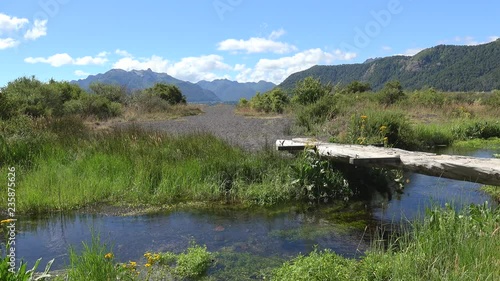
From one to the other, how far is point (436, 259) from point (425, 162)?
8.86 feet

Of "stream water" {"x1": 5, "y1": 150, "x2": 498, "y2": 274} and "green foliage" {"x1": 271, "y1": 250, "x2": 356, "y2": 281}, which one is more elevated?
"green foliage" {"x1": 271, "y1": 250, "x2": 356, "y2": 281}

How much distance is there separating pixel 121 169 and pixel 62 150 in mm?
1789

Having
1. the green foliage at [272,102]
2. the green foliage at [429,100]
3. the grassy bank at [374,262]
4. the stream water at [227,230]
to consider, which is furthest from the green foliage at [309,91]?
the grassy bank at [374,262]

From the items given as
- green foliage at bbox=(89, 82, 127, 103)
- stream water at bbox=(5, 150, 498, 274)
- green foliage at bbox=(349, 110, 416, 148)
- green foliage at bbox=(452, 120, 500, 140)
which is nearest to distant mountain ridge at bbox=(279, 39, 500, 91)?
green foliage at bbox=(89, 82, 127, 103)

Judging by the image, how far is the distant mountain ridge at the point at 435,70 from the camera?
421 ft

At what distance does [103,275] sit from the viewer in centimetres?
324

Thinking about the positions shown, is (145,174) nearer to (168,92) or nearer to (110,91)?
(110,91)

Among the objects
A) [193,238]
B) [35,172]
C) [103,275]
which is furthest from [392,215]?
[35,172]

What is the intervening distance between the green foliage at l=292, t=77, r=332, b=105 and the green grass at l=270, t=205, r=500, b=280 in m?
15.5

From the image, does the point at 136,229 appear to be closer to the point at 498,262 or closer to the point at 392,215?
the point at 392,215

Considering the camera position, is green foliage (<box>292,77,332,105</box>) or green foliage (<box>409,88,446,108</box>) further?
green foliage (<box>409,88,446,108</box>)

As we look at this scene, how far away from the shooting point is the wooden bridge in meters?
4.81

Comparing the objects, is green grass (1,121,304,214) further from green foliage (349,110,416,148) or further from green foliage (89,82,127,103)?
green foliage (89,82,127,103)

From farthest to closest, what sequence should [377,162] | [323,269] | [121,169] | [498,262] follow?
[121,169], [377,162], [323,269], [498,262]
